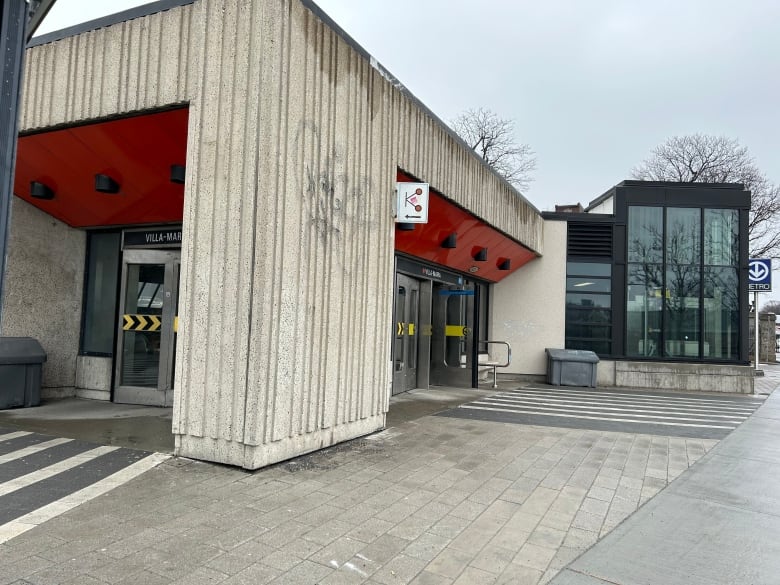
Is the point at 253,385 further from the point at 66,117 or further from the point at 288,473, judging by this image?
the point at 66,117

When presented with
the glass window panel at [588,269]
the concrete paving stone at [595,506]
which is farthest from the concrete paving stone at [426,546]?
the glass window panel at [588,269]

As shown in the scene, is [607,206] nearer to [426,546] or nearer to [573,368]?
[573,368]

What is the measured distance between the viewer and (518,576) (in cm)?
315

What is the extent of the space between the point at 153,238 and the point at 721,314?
13749mm

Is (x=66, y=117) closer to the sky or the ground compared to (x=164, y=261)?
closer to the sky

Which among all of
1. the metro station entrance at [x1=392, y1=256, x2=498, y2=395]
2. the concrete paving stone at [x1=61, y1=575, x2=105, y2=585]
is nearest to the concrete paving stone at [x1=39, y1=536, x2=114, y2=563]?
the concrete paving stone at [x1=61, y1=575, x2=105, y2=585]

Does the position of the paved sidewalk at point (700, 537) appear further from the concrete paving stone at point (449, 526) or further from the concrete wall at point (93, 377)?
the concrete wall at point (93, 377)

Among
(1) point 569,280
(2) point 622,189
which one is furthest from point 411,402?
(2) point 622,189

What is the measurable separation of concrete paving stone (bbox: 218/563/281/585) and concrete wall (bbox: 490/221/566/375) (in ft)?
41.8

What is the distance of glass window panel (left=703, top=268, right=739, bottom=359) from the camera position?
1473 centimetres

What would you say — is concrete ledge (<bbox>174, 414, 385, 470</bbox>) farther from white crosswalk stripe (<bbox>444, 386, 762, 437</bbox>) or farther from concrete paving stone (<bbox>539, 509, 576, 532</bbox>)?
white crosswalk stripe (<bbox>444, 386, 762, 437</bbox>)

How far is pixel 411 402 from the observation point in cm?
980

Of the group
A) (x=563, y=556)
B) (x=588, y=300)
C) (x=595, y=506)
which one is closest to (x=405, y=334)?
(x=588, y=300)

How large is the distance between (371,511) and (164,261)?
564 cm
